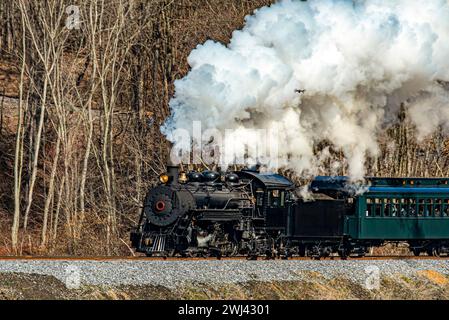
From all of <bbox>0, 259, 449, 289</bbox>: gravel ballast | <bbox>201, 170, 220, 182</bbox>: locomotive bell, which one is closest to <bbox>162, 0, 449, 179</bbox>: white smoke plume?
<bbox>201, 170, 220, 182</bbox>: locomotive bell

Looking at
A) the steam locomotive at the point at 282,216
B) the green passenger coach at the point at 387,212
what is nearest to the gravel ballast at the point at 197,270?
the steam locomotive at the point at 282,216

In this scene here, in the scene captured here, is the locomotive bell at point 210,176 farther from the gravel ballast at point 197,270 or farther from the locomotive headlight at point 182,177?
the gravel ballast at point 197,270

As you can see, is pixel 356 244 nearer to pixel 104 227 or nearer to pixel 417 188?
pixel 417 188

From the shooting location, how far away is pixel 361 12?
1156 inches

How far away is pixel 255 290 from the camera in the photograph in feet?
67.8

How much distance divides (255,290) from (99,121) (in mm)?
21618

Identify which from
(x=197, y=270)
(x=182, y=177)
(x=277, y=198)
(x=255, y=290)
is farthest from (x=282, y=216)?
(x=255, y=290)

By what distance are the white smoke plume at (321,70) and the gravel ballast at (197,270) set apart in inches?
190

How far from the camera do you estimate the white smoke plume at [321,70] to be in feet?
85.7

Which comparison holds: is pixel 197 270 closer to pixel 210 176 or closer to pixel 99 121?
pixel 210 176

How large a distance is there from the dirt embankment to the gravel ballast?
20cm

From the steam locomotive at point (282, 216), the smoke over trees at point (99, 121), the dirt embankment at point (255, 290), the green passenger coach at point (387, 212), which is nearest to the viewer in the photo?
the dirt embankment at point (255, 290)

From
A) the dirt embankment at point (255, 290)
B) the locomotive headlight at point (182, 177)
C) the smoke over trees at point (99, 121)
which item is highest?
the smoke over trees at point (99, 121)
